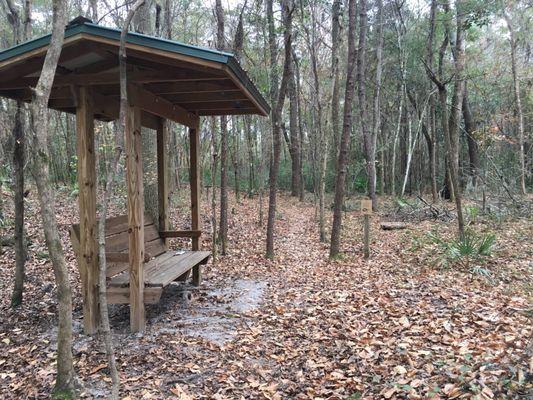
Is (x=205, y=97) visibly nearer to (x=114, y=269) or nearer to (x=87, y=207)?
(x=87, y=207)

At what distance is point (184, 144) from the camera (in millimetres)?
21609

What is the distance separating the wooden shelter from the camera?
414cm

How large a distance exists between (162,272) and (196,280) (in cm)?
158

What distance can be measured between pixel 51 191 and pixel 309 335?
3.12 m

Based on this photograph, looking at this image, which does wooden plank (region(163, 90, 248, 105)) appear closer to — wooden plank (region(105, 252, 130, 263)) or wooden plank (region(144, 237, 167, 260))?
wooden plank (region(144, 237, 167, 260))

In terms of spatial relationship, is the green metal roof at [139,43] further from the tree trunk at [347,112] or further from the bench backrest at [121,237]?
the tree trunk at [347,112]

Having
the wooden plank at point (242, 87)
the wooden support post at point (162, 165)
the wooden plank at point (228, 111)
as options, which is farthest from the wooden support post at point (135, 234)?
the wooden plank at point (228, 111)

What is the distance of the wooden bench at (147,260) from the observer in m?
4.86

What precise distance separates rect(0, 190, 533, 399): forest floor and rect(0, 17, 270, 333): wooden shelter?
1.88 feet

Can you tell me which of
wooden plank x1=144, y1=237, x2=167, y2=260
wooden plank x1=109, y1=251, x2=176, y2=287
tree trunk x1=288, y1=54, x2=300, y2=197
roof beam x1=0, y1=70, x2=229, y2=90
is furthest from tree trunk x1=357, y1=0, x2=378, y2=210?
roof beam x1=0, y1=70, x2=229, y2=90

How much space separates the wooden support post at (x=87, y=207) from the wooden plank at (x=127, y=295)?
209 millimetres

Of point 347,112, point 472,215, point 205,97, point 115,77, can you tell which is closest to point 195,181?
point 205,97

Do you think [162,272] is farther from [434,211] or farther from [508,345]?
[434,211]

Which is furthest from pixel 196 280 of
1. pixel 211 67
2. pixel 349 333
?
pixel 211 67
